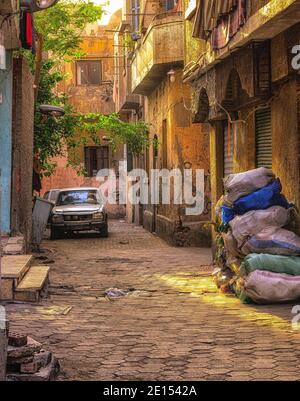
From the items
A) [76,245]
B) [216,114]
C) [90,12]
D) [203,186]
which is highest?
[90,12]

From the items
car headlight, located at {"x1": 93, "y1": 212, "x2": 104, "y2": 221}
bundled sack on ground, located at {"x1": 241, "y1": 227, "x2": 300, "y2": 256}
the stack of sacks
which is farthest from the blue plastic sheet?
car headlight, located at {"x1": 93, "y1": 212, "x2": 104, "y2": 221}

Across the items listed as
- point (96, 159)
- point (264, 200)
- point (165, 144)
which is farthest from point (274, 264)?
point (96, 159)

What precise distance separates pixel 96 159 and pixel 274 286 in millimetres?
27301

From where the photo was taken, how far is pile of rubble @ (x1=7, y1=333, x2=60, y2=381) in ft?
17.9

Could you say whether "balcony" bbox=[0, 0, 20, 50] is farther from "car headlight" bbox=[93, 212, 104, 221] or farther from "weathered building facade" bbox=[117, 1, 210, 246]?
"car headlight" bbox=[93, 212, 104, 221]

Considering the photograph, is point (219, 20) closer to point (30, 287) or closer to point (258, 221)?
point (258, 221)

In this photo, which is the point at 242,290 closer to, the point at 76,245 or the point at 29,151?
the point at 29,151

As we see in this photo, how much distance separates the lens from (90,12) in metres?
21.7

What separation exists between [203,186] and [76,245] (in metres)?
3.91

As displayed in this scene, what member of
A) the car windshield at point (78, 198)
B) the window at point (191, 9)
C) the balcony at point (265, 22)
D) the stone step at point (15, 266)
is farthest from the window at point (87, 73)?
the stone step at point (15, 266)

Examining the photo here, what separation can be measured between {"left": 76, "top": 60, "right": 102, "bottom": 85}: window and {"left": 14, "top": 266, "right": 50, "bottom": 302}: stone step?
26890mm

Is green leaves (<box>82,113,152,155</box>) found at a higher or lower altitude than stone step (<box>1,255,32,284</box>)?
higher

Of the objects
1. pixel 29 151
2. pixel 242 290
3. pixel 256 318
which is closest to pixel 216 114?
pixel 29 151

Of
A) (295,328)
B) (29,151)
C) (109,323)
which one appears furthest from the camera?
(29,151)
